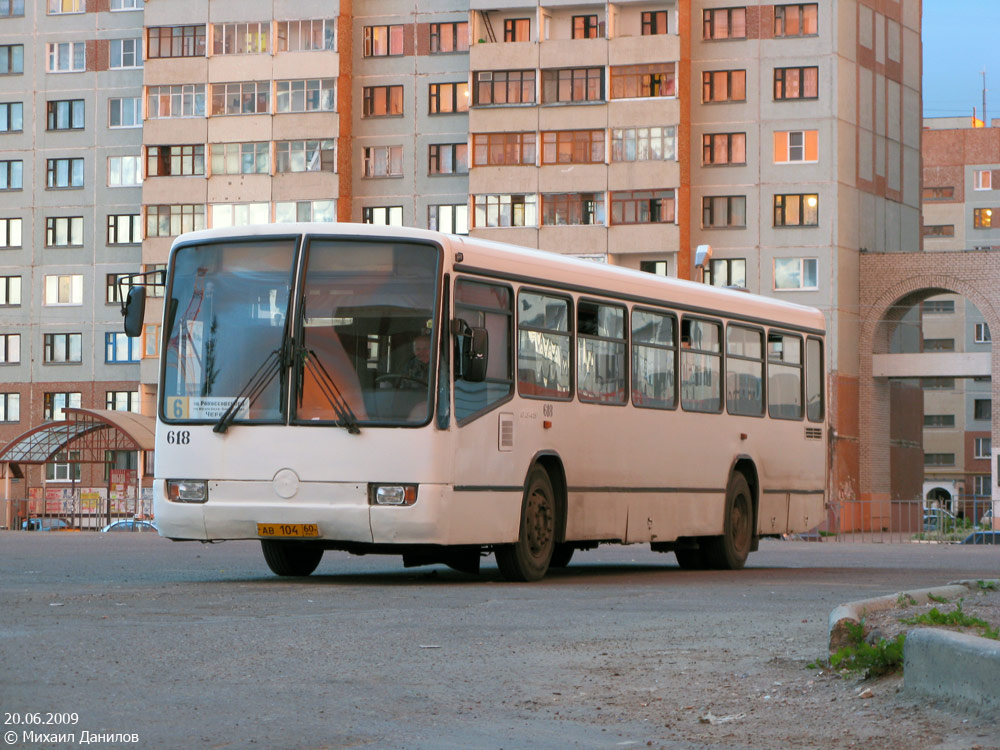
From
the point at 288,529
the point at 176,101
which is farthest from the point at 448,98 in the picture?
the point at 288,529

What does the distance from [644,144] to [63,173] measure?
28614 millimetres

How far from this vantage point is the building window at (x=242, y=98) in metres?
81.1

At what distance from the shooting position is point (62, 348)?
286ft

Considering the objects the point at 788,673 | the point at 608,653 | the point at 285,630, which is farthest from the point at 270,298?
the point at 788,673

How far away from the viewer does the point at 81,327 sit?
86812 millimetres

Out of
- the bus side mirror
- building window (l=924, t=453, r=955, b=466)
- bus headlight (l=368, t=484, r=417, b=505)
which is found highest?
the bus side mirror

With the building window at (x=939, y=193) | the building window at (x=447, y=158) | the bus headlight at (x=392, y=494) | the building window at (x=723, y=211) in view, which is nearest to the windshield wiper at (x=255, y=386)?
the bus headlight at (x=392, y=494)

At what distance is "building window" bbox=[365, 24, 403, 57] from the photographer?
81.2 m

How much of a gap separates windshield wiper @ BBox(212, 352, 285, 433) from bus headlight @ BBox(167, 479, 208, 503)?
1.77 ft

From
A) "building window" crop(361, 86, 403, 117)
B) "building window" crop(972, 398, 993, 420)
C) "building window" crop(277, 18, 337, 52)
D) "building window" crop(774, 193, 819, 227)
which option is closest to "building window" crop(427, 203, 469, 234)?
"building window" crop(361, 86, 403, 117)

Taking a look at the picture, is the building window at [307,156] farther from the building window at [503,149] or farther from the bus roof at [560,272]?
the bus roof at [560,272]

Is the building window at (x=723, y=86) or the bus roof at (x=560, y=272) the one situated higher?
the building window at (x=723, y=86)

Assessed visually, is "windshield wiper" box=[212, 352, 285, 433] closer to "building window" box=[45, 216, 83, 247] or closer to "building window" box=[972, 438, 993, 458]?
"building window" box=[45, 216, 83, 247]

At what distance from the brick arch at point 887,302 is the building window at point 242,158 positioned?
84.6 ft
